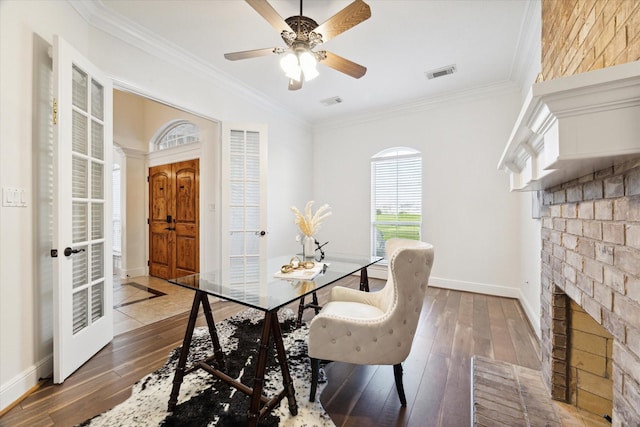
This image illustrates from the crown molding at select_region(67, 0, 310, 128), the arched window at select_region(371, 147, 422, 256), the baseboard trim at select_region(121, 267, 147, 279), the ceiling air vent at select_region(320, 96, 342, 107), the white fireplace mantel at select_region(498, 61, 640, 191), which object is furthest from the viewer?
the baseboard trim at select_region(121, 267, 147, 279)

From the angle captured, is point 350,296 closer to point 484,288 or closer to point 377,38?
point 377,38

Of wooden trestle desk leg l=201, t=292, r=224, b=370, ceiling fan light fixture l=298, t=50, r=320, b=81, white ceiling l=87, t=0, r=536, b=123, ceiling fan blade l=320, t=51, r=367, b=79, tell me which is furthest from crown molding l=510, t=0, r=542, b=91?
wooden trestle desk leg l=201, t=292, r=224, b=370

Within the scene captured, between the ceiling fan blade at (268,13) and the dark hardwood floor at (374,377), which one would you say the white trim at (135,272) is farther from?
the ceiling fan blade at (268,13)

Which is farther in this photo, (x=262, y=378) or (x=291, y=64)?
(x=291, y=64)

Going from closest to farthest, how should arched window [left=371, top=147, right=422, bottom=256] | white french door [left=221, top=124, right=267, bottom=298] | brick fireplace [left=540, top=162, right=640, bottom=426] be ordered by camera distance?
brick fireplace [left=540, top=162, right=640, bottom=426] < white french door [left=221, top=124, right=267, bottom=298] < arched window [left=371, top=147, right=422, bottom=256]

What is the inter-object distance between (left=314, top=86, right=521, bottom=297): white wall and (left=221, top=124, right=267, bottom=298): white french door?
1907 millimetres

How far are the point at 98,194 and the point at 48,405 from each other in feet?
4.97

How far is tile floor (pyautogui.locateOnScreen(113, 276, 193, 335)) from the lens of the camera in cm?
289

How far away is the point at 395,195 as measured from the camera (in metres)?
4.62

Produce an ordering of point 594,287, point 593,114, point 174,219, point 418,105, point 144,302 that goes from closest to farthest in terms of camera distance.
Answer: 1. point 593,114
2. point 594,287
3. point 144,302
4. point 418,105
5. point 174,219

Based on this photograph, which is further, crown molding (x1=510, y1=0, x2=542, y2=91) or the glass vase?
the glass vase

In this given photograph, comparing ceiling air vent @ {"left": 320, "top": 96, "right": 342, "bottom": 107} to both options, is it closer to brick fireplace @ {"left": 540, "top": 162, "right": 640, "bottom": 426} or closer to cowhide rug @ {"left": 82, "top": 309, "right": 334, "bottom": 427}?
brick fireplace @ {"left": 540, "top": 162, "right": 640, "bottom": 426}

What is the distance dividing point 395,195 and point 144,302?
3.99m

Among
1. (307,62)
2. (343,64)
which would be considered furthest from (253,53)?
(343,64)
